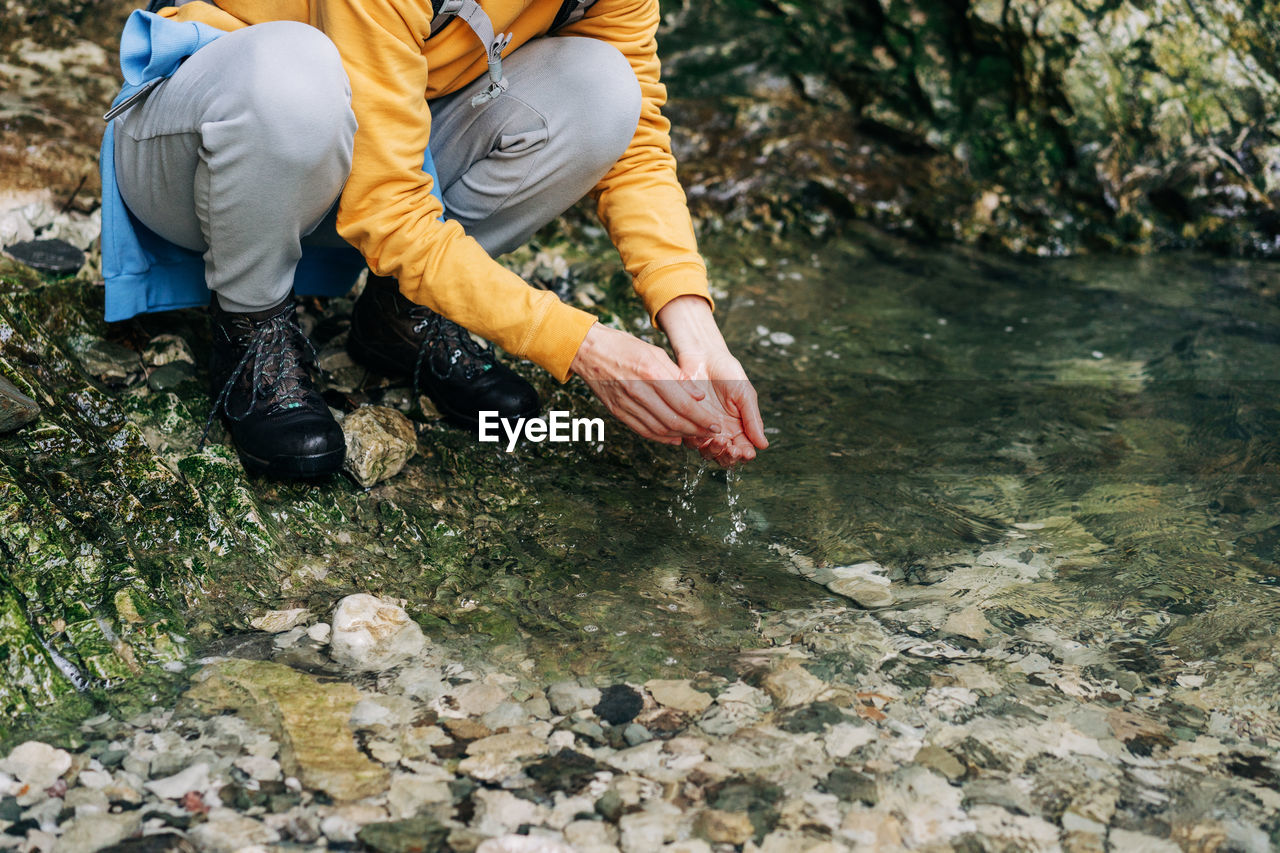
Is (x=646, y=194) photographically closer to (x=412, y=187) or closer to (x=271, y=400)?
(x=412, y=187)

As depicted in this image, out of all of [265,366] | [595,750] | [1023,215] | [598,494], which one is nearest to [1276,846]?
[595,750]

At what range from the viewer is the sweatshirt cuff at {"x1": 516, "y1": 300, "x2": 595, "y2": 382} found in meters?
1.71

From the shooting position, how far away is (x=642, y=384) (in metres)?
1.72

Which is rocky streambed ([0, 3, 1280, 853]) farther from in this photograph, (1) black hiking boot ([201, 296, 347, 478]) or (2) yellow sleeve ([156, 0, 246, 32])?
(2) yellow sleeve ([156, 0, 246, 32])

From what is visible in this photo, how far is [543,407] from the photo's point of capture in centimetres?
234

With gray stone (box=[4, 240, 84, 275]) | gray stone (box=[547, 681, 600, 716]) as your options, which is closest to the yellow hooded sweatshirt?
gray stone (box=[547, 681, 600, 716])

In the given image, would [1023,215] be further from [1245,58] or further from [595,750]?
[595,750]

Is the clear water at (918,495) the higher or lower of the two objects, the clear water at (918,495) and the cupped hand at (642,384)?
the lower

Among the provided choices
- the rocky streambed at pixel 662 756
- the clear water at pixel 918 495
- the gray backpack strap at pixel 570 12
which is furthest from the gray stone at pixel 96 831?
the gray backpack strap at pixel 570 12

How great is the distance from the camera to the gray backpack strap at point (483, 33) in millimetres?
1710

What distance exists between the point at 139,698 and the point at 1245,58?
4.40 m

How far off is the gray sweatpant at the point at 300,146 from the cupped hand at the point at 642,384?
50 cm

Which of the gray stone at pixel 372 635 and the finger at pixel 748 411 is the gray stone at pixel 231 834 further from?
the finger at pixel 748 411

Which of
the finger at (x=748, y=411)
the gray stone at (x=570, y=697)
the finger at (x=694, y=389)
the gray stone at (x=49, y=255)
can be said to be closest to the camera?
the gray stone at (x=570, y=697)
